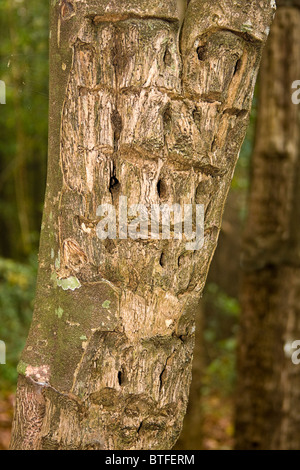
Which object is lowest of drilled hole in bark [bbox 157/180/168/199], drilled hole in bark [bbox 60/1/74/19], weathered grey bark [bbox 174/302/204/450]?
weathered grey bark [bbox 174/302/204/450]

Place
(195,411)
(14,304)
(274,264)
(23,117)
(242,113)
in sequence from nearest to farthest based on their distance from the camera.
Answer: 1. (242,113)
2. (274,264)
3. (195,411)
4. (14,304)
5. (23,117)

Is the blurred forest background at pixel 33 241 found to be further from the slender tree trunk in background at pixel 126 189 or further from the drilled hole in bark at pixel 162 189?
the drilled hole in bark at pixel 162 189

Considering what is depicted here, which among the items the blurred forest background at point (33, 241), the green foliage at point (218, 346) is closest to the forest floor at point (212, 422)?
the blurred forest background at point (33, 241)

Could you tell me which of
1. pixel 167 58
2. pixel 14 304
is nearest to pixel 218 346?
pixel 14 304

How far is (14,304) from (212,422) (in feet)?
9.01

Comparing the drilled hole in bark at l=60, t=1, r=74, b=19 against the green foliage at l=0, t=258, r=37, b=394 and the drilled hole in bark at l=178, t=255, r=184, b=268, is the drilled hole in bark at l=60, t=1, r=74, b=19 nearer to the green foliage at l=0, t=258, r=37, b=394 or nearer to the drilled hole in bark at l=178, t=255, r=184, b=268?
the drilled hole in bark at l=178, t=255, r=184, b=268

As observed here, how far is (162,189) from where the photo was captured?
56.9 inches

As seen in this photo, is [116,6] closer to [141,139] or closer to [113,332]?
[141,139]

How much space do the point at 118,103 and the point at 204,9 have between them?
0.35 m

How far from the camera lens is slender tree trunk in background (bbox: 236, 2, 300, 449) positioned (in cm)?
356

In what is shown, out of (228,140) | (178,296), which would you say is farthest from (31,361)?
(228,140)

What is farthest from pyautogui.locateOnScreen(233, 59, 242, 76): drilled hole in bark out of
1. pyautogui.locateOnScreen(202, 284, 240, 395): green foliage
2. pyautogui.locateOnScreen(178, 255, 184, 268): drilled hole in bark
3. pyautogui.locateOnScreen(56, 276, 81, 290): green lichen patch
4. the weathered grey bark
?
pyautogui.locateOnScreen(202, 284, 240, 395): green foliage

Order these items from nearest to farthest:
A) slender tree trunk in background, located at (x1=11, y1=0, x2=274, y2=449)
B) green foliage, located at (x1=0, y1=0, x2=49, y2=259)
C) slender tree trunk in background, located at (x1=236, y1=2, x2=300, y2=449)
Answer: slender tree trunk in background, located at (x1=11, y1=0, x2=274, y2=449) < green foliage, located at (x1=0, y1=0, x2=49, y2=259) < slender tree trunk in background, located at (x1=236, y1=2, x2=300, y2=449)

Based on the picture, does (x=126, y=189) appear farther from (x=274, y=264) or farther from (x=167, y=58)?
(x=274, y=264)
